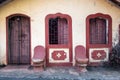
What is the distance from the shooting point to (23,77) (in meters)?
11.0

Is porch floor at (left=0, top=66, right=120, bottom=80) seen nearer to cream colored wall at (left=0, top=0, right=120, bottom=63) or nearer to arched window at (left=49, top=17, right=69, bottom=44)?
cream colored wall at (left=0, top=0, right=120, bottom=63)

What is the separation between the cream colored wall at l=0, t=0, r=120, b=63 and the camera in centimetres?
1334

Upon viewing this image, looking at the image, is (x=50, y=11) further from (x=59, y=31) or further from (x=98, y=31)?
(x=98, y=31)

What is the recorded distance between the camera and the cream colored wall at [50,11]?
1334 centimetres

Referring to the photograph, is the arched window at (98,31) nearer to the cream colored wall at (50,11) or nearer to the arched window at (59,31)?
the cream colored wall at (50,11)

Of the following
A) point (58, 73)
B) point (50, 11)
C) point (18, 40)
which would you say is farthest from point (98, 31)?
point (18, 40)

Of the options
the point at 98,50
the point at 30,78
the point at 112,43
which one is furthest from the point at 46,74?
the point at 112,43

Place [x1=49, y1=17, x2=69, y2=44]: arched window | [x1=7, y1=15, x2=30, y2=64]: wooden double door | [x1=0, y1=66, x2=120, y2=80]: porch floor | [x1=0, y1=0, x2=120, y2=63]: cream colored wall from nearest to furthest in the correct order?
1. [x1=0, y1=66, x2=120, y2=80]: porch floor
2. [x1=0, y1=0, x2=120, y2=63]: cream colored wall
3. [x1=49, y1=17, x2=69, y2=44]: arched window
4. [x1=7, y1=15, x2=30, y2=64]: wooden double door

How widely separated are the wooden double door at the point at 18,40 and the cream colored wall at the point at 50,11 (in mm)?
420

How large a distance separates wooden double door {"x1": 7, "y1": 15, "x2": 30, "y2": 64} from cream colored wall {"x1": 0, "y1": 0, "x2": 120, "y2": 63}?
1.38 ft

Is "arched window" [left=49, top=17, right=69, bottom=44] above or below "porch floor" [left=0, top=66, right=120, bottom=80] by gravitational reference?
above

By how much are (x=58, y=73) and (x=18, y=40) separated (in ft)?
11.3

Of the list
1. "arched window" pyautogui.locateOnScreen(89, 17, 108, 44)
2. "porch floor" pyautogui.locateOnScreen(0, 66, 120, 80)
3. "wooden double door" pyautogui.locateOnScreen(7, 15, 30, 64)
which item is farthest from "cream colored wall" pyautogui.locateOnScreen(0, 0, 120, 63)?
"porch floor" pyautogui.locateOnScreen(0, 66, 120, 80)

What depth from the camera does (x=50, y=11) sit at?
43.8 ft
